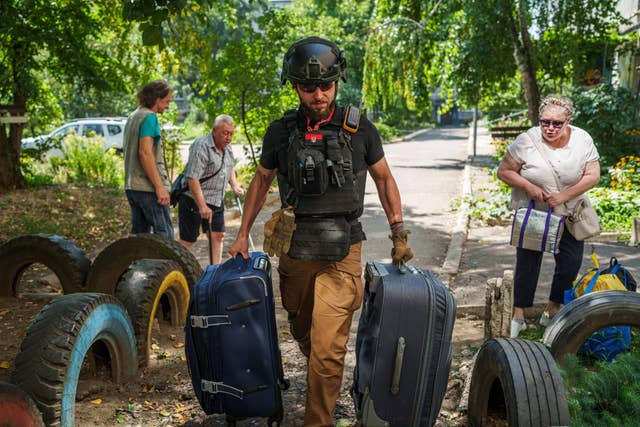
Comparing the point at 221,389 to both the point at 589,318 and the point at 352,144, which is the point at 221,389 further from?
the point at 589,318

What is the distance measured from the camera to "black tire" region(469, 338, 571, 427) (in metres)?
2.72

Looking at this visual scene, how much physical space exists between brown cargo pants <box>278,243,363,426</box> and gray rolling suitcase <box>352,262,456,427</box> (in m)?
0.25

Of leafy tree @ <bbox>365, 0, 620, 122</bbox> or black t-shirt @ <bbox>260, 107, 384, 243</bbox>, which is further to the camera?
leafy tree @ <bbox>365, 0, 620, 122</bbox>

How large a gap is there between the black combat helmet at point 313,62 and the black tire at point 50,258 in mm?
3067

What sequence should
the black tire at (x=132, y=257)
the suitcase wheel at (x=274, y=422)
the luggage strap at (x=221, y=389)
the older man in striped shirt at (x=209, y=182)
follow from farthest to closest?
1. the older man in striped shirt at (x=209, y=182)
2. the black tire at (x=132, y=257)
3. the suitcase wheel at (x=274, y=422)
4. the luggage strap at (x=221, y=389)

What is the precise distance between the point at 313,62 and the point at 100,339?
1.96 metres

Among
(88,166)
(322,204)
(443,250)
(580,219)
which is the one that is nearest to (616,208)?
(443,250)

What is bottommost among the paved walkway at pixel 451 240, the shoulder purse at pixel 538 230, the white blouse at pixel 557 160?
the paved walkway at pixel 451 240

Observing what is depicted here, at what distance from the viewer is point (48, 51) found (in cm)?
1137

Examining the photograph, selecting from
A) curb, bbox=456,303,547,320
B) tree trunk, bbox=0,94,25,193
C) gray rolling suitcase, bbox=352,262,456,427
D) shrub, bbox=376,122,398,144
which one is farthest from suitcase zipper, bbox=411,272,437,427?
shrub, bbox=376,122,398,144

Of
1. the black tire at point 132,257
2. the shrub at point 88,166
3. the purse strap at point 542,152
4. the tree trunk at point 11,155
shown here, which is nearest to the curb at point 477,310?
the purse strap at point 542,152

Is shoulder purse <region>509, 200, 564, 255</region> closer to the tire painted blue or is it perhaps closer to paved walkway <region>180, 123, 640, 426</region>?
paved walkway <region>180, 123, 640, 426</region>

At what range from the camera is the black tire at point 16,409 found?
260 centimetres

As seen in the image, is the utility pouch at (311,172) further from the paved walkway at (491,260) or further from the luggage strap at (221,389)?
the paved walkway at (491,260)
